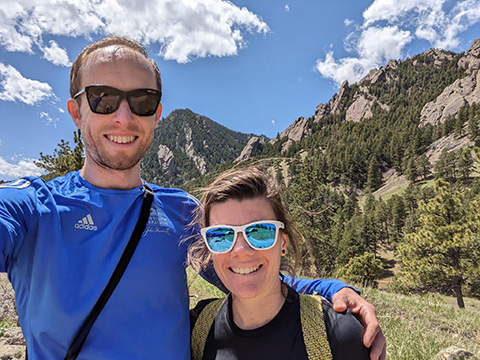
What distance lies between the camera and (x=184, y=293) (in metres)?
1.80

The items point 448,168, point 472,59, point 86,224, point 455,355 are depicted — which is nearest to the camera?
point 86,224

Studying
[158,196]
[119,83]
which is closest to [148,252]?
[158,196]

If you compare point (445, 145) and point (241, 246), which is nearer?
point (241, 246)

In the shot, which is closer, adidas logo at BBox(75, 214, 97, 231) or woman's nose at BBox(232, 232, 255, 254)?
adidas logo at BBox(75, 214, 97, 231)

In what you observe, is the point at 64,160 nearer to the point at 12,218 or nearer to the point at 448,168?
the point at 12,218

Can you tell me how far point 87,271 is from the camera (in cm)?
146

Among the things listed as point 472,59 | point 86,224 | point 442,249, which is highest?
point 472,59

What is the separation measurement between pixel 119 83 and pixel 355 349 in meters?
1.96

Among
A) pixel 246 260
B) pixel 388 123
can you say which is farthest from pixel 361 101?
pixel 246 260

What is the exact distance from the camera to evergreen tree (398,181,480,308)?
2136 cm

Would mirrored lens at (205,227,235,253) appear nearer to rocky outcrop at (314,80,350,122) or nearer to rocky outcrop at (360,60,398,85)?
rocky outcrop at (314,80,350,122)

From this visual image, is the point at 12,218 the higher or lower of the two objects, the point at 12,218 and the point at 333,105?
the lower

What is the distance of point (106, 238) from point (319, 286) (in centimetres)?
139

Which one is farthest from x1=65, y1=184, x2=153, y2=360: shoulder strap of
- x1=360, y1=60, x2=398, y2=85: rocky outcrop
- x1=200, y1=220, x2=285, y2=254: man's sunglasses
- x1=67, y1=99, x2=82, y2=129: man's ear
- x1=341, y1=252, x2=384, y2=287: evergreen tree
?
x1=360, y1=60, x2=398, y2=85: rocky outcrop
